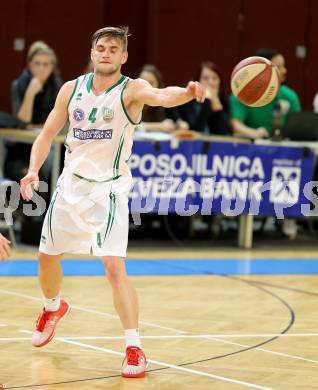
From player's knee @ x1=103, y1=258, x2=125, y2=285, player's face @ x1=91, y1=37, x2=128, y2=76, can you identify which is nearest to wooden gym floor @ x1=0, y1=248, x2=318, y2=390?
player's knee @ x1=103, y1=258, x2=125, y2=285

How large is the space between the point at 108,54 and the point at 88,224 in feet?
3.42

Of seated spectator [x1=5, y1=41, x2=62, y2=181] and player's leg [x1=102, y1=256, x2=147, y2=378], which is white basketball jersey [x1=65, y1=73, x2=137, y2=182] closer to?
player's leg [x1=102, y1=256, x2=147, y2=378]

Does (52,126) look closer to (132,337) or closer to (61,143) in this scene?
(132,337)

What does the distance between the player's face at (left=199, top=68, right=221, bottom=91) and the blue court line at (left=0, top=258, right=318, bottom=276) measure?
2294mm

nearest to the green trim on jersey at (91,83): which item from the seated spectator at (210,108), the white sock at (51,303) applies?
the white sock at (51,303)

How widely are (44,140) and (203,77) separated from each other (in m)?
5.91

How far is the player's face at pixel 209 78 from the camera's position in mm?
12281

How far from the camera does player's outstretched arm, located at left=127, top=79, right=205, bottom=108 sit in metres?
5.92

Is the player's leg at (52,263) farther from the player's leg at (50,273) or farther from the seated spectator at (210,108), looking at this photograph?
the seated spectator at (210,108)

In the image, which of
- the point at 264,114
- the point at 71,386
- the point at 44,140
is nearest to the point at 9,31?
the point at 264,114

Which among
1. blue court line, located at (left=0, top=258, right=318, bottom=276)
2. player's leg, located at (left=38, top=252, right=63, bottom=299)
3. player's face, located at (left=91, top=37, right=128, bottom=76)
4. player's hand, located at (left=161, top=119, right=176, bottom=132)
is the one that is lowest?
blue court line, located at (left=0, top=258, right=318, bottom=276)

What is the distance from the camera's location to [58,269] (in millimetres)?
6727

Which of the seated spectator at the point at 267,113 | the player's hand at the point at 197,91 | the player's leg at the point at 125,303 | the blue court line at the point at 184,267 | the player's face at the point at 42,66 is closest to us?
Answer: the player's hand at the point at 197,91

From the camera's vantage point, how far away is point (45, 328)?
6.90 m
